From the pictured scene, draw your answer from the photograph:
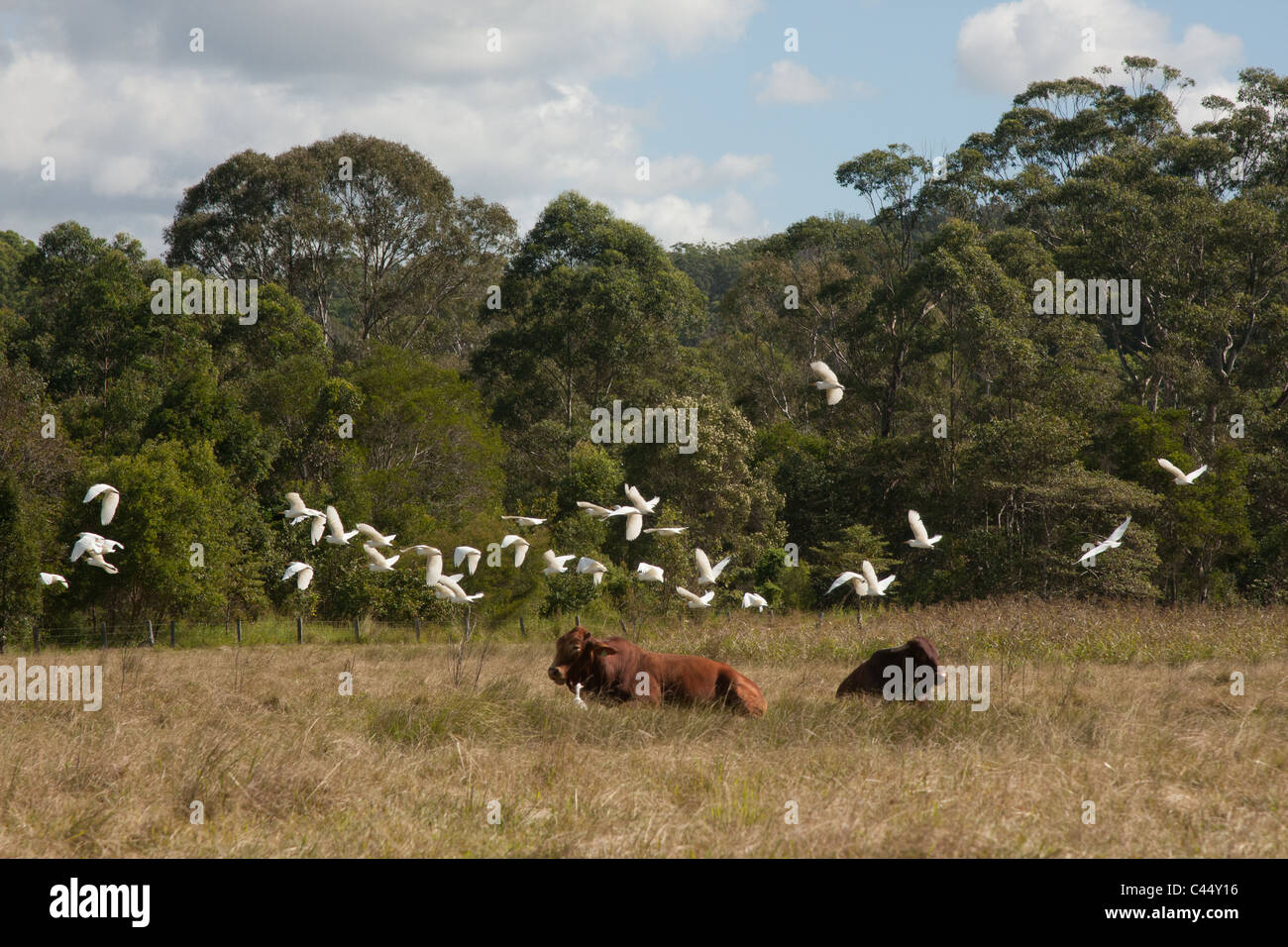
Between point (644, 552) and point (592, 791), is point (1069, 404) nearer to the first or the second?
point (644, 552)

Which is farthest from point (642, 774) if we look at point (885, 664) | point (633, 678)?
point (885, 664)

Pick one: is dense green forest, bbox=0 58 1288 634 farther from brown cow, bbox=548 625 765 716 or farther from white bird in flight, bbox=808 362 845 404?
brown cow, bbox=548 625 765 716

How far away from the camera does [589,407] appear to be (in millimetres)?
39094

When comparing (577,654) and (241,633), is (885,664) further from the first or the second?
(241,633)

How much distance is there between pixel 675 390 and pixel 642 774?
3102 centimetres

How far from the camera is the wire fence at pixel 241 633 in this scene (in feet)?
79.5

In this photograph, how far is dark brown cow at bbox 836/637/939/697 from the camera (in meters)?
9.36

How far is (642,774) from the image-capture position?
664 centimetres

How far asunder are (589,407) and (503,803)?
3336 centimetres

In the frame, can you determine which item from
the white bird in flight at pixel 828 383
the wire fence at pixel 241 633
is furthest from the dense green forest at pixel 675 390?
the white bird in flight at pixel 828 383

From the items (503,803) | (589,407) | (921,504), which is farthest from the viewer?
(589,407)

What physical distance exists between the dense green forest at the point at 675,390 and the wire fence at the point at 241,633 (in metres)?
0.50

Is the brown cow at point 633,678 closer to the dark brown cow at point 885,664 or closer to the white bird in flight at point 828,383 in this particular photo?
the dark brown cow at point 885,664
